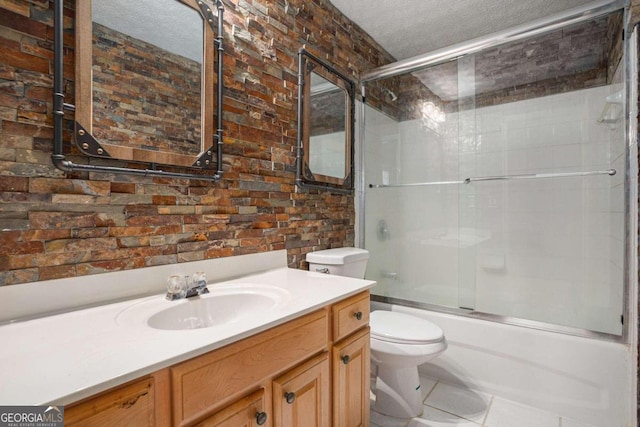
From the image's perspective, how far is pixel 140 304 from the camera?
1.01m

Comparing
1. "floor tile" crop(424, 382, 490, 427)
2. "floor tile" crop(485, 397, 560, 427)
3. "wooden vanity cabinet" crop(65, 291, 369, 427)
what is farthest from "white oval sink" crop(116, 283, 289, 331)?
"floor tile" crop(485, 397, 560, 427)

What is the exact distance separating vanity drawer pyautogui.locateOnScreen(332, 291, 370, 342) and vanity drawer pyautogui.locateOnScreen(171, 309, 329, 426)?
13 cm

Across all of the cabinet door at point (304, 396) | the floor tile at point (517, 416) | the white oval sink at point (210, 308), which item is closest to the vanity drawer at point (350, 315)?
the cabinet door at point (304, 396)

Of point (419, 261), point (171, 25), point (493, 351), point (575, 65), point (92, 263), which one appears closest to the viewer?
point (92, 263)

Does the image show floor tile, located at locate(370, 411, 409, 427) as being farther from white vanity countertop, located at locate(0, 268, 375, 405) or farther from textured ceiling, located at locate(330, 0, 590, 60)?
textured ceiling, located at locate(330, 0, 590, 60)

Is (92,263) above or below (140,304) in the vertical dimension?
above

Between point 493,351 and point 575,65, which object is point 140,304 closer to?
point 493,351

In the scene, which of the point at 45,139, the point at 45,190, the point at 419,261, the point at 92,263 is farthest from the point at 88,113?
the point at 419,261

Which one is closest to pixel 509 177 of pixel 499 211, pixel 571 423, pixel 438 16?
pixel 499 211

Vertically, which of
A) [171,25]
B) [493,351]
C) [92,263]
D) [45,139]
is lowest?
[493,351]

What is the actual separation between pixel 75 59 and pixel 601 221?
286cm

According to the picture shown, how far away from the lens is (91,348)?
68 cm

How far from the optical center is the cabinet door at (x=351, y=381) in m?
1.19

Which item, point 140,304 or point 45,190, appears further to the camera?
point 140,304
